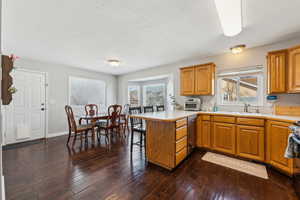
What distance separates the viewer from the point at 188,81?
3.77 m

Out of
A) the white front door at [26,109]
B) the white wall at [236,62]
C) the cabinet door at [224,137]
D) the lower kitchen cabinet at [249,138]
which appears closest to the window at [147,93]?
the white wall at [236,62]

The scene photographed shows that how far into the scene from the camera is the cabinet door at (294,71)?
2.33 m

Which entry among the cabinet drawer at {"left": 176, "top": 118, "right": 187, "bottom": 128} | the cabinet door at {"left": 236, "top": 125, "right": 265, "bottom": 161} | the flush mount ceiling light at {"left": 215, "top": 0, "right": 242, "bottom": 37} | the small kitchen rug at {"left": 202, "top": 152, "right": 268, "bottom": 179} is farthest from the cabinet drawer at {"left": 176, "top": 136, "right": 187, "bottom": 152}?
the flush mount ceiling light at {"left": 215, "top": 0, "right": 242, "bottom": 37}

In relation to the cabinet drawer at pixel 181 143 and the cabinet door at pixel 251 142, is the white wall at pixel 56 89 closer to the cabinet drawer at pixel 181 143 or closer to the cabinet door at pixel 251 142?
the cabinet drawer at pixel 181 143

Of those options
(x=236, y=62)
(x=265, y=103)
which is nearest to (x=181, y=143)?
(x=265, y=103)

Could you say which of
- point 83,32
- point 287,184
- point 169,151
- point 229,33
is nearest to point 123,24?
point 83,32

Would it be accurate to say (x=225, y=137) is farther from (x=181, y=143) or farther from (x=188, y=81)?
(x=188, y=81)

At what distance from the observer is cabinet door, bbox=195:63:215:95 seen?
11.1 ft

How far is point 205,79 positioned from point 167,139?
2051 millimetres

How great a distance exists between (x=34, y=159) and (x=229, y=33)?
4.35 metres

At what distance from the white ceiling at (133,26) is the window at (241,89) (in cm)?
78

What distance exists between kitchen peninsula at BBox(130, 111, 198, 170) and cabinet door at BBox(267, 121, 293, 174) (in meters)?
1.43

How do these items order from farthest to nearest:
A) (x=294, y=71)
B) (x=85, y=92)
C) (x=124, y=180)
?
(x=85, y=92), (x=294, y=71), (x=124, y=180)

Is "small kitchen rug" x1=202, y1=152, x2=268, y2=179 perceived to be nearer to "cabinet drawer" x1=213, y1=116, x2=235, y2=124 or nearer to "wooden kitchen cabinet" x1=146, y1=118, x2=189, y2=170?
"wooden kitchen cabinet" x1=146, y1=118, x2=189, y2=170
